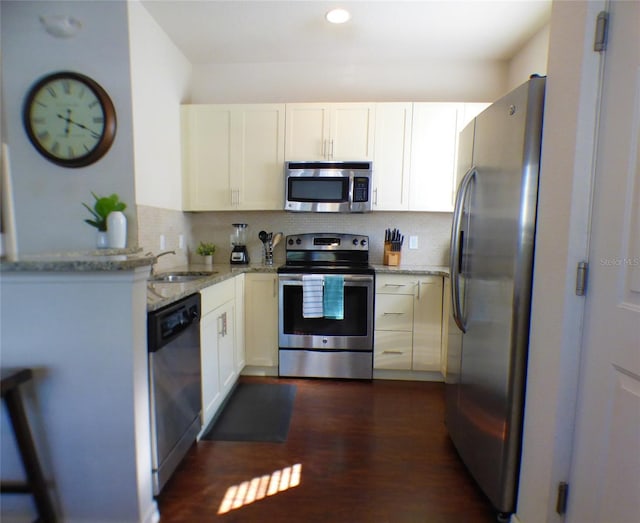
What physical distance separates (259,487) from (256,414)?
643 mm

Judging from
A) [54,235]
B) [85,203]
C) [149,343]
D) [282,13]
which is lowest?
[149,343]

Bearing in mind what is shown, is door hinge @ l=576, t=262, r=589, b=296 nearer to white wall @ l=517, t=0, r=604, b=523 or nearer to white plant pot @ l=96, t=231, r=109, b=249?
white wall @ l=517, t=0, r=604, b=523

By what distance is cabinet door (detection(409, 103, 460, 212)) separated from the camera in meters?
2.76

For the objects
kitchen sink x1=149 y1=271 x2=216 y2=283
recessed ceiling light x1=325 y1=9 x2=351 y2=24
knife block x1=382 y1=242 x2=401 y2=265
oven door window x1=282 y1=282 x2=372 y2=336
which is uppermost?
Answer: recessed ceiling light x1=325 y1=9 x2=351 y2=24

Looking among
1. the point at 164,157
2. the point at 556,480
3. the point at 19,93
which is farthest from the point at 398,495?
the point at 19,93

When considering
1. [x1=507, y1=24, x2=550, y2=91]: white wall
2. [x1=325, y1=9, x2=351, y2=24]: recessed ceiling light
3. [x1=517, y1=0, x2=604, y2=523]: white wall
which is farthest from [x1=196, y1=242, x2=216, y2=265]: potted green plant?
[x1=507, y1=24, x2=550, y2=91]: white wall

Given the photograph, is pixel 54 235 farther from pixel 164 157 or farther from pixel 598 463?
pixel 598 463

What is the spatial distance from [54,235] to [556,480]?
2949 millimetres

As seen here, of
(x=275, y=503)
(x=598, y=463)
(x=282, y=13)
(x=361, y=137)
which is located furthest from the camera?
(x=361, y=137)

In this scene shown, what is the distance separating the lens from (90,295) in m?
1.17

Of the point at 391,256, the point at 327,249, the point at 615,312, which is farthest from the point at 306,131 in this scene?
the point at 615,312

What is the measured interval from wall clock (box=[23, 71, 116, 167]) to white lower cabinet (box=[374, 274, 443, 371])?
2.22 metres

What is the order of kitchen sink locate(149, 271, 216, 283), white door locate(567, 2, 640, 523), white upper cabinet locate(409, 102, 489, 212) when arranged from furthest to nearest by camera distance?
white upper cabinet locate(409, 102, 489, 212) → kitchen sink locate(149, 271, 216, 283) → white door locate(567, 2, 640, 523)

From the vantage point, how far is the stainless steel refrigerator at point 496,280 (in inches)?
48.1
